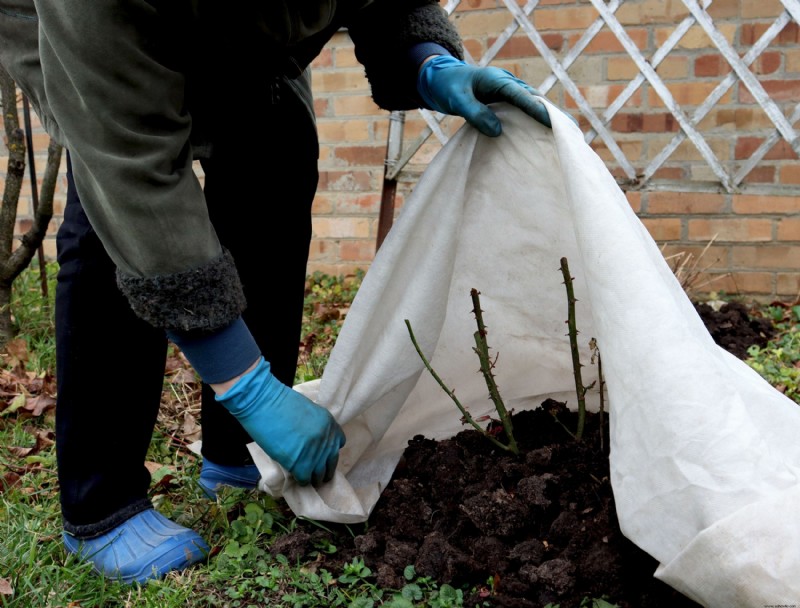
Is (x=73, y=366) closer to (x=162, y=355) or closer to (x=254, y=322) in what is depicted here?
(x=162, y=355)

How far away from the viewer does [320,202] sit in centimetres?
335

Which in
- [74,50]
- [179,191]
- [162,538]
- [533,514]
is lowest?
[162,538]

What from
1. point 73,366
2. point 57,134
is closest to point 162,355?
point 73,366

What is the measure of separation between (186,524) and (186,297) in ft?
1.92

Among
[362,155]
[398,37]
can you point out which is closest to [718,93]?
[362,155]

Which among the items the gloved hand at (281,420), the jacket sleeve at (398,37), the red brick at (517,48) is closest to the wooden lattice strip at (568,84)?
the red brick at (517,48)

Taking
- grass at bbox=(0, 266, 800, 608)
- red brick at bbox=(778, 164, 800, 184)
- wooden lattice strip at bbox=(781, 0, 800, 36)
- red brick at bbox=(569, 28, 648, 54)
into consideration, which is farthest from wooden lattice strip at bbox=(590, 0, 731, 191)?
grass at bbox=(0, 266, 800, 608)

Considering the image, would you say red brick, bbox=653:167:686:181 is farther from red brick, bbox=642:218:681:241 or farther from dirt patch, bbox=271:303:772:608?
dirt patch, bbox=271:303:772:608

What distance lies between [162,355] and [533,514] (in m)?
0.70

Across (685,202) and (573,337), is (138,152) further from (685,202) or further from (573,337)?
(685,202)

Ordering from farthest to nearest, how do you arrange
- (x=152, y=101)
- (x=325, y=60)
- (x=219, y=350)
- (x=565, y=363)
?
(x=325, y=60) < (x=565, y=363) < (x=219, y=350) < (x=152, y=101)

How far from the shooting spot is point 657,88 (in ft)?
8.81

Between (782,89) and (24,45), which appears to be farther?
(782,89)

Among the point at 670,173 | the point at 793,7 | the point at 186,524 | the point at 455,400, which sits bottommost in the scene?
the point at 186,524
